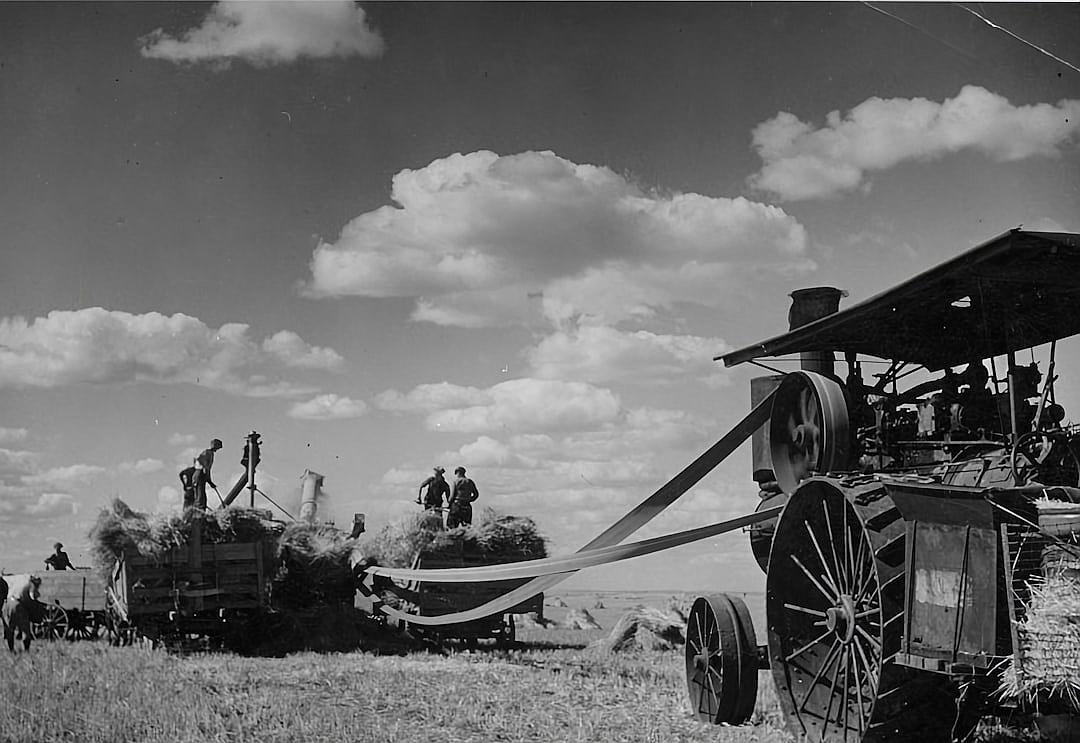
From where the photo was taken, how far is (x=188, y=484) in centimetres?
1233

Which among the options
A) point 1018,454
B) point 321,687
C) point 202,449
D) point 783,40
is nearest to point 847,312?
point 1018,454

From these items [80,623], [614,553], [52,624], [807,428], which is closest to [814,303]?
[807,428]

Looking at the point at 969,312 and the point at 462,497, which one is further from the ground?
the point at 969,312

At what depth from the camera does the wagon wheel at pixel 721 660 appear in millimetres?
7094

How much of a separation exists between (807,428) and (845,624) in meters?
2.10

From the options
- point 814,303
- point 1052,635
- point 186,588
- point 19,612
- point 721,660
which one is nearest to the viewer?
point 1052,635

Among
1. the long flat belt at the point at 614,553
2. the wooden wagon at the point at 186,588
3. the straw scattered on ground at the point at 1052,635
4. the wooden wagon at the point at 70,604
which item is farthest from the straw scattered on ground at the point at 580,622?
the straw scattered on ground at the point at 1052,635

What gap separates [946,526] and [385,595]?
9.15 metres

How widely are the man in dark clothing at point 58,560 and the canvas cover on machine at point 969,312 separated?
40.0ft

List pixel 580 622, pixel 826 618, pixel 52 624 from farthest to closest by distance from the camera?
pixel 580 622 < pixel 52 624 < pixel 826 618

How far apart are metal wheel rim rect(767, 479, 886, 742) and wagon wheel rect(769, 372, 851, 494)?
2.85 ft

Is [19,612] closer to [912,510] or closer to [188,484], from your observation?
[188,484]

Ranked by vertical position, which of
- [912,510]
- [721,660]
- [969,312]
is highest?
[969,312]

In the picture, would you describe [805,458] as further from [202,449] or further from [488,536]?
[202,449]
